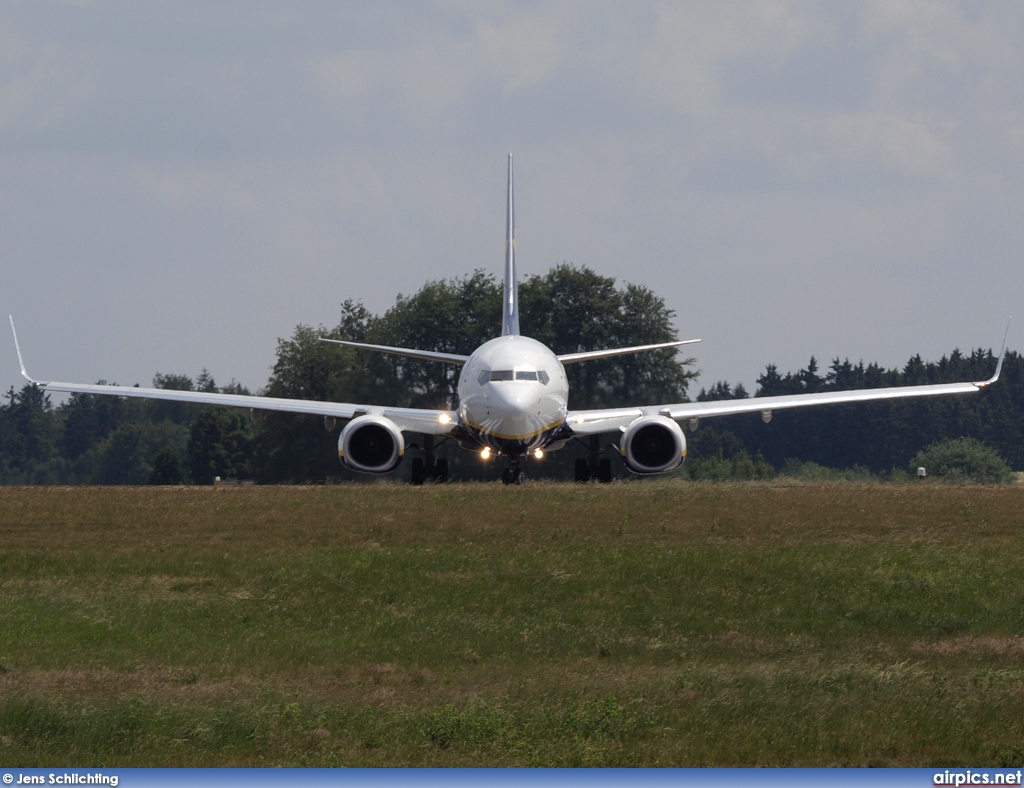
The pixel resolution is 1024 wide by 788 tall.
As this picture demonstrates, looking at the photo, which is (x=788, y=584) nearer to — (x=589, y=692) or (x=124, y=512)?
(x=589, y=692)

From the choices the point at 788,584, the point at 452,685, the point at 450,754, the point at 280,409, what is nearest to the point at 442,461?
the point at 280,409

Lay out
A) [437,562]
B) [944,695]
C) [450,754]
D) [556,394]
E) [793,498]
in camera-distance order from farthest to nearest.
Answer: [556,394], [793,498], [437,562], [944,695], [450,754]

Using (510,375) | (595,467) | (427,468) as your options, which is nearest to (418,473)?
(427,468)

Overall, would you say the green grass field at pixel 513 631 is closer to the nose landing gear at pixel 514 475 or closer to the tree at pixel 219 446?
the nose landing gear at pixel 514 475

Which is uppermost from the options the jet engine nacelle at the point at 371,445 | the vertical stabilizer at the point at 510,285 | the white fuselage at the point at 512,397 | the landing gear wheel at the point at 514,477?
the vertical stabilizer at the point at 510,285

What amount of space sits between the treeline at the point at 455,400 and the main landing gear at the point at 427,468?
2.42 meters

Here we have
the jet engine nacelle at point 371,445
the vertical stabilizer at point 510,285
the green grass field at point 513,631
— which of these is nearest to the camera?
the green grass field at point 513,631

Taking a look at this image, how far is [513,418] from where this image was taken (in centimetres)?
3375

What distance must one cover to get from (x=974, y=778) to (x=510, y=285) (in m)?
33.4

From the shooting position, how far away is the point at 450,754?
43.2 ft

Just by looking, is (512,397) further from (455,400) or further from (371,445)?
(455,400)

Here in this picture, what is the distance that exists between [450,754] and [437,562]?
8341 millimetres

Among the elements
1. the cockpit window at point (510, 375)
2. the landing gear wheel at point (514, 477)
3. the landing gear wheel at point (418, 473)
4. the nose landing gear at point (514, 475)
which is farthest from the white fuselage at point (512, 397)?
the landing gear wheel at point (418, 473)

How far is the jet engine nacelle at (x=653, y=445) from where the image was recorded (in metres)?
34.6
